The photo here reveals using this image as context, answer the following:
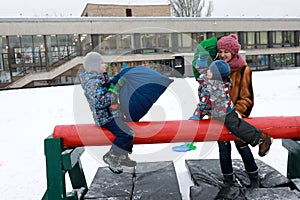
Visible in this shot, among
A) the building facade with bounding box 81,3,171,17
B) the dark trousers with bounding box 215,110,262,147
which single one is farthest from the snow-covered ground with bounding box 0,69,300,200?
the building facade with bounding box 81,3,171,17

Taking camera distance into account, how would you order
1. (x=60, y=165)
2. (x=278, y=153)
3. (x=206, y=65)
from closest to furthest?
(x=60, y=165) < (x=206, y=65) < (x=278, y=153)

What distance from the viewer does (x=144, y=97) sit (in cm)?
276

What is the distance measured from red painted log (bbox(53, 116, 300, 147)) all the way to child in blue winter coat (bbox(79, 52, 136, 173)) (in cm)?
7

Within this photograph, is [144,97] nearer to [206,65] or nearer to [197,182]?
[206,65]

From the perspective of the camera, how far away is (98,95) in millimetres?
2635

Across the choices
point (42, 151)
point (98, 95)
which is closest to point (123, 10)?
point (42, 151)

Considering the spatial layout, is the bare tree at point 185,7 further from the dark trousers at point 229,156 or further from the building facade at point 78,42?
the dark trousers at point 229,156

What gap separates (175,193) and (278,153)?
2217 mm

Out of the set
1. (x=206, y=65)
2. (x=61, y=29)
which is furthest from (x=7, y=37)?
(x=206, y=65)

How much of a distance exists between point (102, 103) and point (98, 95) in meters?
0.08

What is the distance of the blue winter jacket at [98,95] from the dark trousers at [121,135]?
0.06m

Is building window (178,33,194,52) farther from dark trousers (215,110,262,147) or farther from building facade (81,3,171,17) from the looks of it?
dark trousers (215,110,262,147)

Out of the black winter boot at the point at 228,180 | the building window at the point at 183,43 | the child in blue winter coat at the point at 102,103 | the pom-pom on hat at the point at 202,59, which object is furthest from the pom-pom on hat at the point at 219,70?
the building window at the point at 183,43

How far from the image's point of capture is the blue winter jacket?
263 cm
